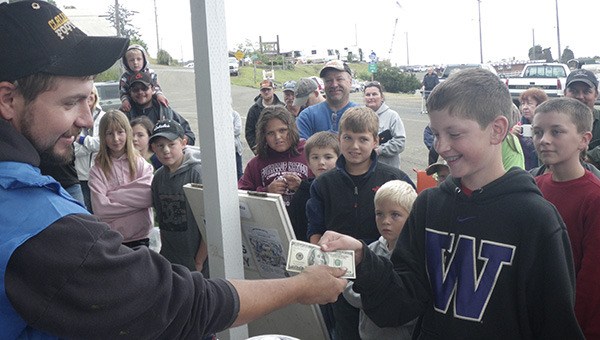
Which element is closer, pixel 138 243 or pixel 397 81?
pixel 138 243

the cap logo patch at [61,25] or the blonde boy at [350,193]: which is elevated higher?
the cap logo patch at [61,25]

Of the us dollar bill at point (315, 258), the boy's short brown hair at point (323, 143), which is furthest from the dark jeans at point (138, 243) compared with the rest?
the us dollar bill at point (315, 258)

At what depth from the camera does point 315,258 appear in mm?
2410

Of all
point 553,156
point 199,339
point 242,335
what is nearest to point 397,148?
point 553,156

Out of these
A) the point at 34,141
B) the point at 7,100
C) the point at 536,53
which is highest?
the point at 536,53

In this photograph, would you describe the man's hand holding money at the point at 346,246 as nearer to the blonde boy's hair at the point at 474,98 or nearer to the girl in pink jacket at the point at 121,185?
the blonde boy's hair at the point at 474,98

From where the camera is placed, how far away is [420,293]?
7.82ft

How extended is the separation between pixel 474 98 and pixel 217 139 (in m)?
1.22

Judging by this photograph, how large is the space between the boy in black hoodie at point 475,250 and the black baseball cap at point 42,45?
1.19m

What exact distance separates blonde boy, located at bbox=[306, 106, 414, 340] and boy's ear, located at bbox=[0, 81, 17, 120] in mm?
2466

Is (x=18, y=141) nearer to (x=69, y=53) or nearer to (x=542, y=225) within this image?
(x=69, y=53)

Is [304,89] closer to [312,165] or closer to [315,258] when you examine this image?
[312,165]

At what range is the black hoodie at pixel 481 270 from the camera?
6.79ft

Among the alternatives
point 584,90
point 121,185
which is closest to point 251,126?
point 121,185
